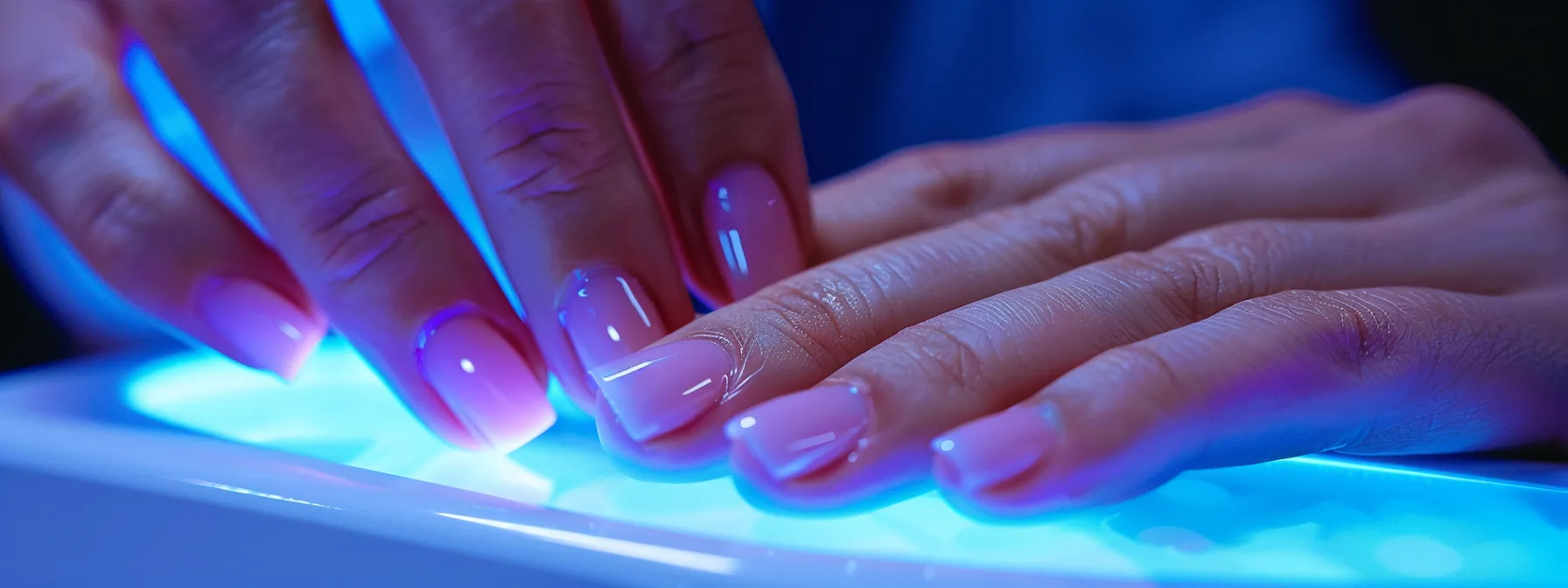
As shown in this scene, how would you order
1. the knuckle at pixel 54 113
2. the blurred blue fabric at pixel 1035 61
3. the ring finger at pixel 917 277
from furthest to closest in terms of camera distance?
the blurred blue fabric at pixel 1035 61, the knuckle at pixel 54 113, the ring finger at pixel 917 277

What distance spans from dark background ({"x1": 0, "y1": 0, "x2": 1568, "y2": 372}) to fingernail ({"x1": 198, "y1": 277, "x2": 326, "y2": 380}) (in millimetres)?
1411

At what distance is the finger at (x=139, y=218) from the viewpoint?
0.63 meters

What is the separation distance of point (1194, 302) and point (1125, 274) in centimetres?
5

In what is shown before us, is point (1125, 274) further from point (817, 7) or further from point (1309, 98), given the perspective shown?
point (817, 7)

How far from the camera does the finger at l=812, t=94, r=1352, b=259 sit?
821mm

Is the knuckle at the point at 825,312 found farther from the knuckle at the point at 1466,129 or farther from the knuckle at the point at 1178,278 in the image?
the knuckle at the point at 1466,129

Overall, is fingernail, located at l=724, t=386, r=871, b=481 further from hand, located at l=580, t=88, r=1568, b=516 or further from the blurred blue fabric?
the blurred blue fabric

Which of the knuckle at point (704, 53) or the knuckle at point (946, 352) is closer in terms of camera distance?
the knuckle at point (946, 352)

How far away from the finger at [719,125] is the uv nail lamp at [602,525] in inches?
6.5

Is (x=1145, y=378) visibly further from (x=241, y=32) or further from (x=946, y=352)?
(x=241, y=32)

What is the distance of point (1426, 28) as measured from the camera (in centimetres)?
131

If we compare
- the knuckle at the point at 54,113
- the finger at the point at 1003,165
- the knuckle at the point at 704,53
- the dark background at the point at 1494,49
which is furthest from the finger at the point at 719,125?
the dark background at the point at 1494,49

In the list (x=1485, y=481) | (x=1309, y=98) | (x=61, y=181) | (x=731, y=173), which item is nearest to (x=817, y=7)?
(x=1309, y=98)

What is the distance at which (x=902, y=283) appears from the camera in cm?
57
